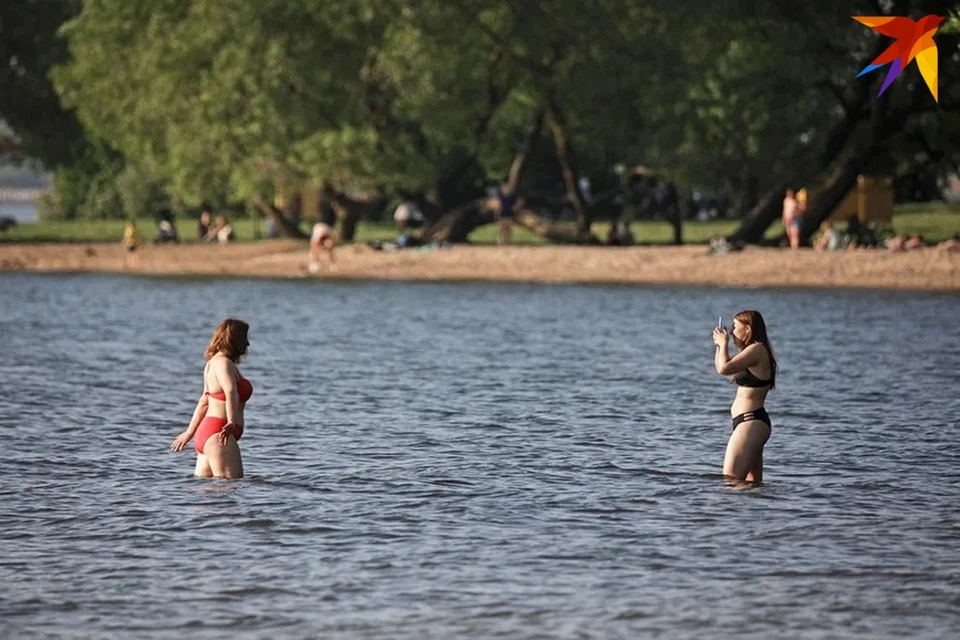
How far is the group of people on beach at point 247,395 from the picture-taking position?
15000 mm

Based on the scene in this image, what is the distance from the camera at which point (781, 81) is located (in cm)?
5156

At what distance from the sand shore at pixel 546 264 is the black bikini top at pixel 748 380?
2928 cm

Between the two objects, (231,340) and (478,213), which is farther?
(478,213)

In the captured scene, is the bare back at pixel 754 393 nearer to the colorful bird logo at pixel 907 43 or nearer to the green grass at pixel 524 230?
the colorful bird logo at pixel 907 43

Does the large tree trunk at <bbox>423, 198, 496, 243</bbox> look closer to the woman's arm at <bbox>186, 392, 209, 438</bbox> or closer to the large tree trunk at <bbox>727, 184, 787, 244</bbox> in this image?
the large tree trunk at <bbox>727, 184, 787, 244</bbox>

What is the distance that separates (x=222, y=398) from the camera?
15.2 meters

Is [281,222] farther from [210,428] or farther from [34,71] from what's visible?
[210,428]

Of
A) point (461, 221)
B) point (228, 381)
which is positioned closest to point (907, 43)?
point (228, 381)

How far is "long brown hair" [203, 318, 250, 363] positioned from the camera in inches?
590

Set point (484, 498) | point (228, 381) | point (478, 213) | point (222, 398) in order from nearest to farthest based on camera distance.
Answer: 1. point (228, 381)
2. point (222, 398)
3. point (484, 498)
4. point (478, 213)

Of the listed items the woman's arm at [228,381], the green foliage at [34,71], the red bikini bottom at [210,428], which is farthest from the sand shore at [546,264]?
the woman's arm at [228,381]

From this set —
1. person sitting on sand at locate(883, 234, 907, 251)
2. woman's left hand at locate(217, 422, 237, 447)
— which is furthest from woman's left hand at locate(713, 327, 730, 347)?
person sitting on sand at locate(883, 234, 907, 251)

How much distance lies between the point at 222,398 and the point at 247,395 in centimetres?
21

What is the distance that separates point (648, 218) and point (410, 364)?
43.6 metres
